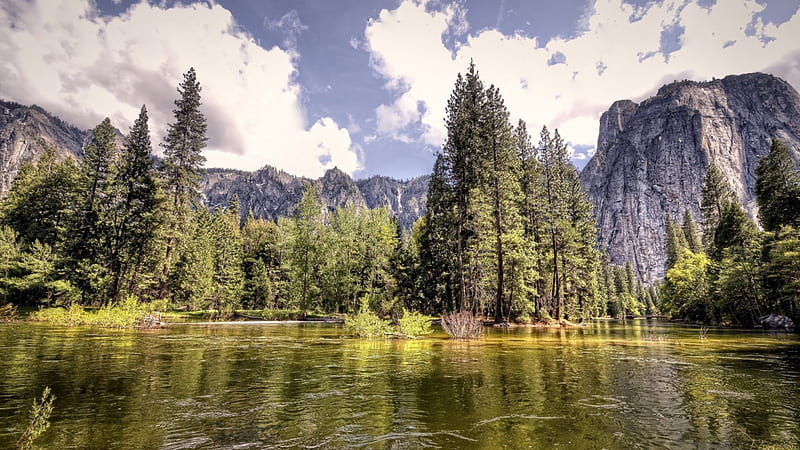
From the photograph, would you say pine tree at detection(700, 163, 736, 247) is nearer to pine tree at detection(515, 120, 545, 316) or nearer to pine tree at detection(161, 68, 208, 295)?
pine tree at detection(515, 120, 545, 316)

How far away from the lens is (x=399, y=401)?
6977 millimetres

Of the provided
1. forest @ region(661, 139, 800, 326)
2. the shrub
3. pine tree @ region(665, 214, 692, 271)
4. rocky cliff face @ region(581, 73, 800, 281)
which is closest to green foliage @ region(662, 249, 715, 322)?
forest @ region(661, 139, 800, 326)

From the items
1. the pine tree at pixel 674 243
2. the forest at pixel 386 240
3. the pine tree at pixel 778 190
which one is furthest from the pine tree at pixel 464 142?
the pine tree at pixel 674 243

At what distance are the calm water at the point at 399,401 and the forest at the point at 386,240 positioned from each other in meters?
15.3

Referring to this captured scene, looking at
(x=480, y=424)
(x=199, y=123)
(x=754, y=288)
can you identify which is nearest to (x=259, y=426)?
(x=480, y=424)

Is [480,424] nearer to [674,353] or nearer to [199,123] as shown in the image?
[674,353]

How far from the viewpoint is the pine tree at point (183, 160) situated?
126 ft

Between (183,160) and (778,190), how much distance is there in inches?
2521

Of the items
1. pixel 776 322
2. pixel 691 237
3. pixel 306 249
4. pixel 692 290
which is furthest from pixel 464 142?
pixel 691 237

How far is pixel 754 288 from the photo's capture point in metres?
39.3

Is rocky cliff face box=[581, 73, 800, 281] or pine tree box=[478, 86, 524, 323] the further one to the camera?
rocky cliff face box=[581, 73, 800, 281]

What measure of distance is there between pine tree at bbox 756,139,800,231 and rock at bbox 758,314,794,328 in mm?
8872

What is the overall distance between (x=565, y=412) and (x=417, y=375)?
4.15 m

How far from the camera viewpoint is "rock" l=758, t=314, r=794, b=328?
1314 inches
